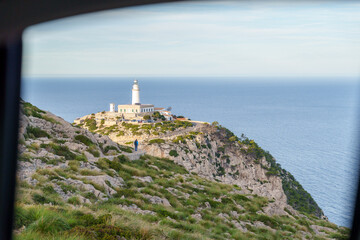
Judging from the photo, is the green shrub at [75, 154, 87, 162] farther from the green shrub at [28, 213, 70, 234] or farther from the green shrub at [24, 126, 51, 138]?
the green shrub at [28, 213, 70, 234]

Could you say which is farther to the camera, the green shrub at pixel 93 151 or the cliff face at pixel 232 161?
the cliff face at pixel 232 161

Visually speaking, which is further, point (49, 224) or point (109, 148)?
point (109, 148)

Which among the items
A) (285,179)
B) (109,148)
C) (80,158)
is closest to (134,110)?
(285,179)

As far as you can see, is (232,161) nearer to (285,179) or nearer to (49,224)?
(285,179)

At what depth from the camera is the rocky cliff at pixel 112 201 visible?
23.0ft

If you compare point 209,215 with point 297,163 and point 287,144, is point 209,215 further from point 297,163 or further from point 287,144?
point 287,144

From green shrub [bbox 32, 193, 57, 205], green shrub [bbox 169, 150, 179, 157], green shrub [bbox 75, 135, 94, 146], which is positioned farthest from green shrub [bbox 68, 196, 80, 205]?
green shrub [bbox 169, 150, 179, 157]

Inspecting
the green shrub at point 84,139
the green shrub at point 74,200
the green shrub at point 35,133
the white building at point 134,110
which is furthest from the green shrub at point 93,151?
the white building at point 134,110

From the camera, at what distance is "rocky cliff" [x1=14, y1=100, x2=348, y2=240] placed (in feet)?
23.0

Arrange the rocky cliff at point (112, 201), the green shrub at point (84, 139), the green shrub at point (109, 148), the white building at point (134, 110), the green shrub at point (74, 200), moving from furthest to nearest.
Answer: the white building at point (134, 110)
the green shrub at point (109, 148)
the green shrub at point (84, 139)
the green shrub at point (74, 200)
the rocky cliff at point (112, 201)

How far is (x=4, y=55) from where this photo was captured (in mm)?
2311

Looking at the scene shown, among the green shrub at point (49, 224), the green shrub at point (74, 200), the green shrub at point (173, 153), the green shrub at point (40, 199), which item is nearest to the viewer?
the green shrub at point (49, 224)

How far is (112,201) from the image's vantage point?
446 inches

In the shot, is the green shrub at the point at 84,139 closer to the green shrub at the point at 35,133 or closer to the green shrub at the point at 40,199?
the green shrub at the point at 35,133
